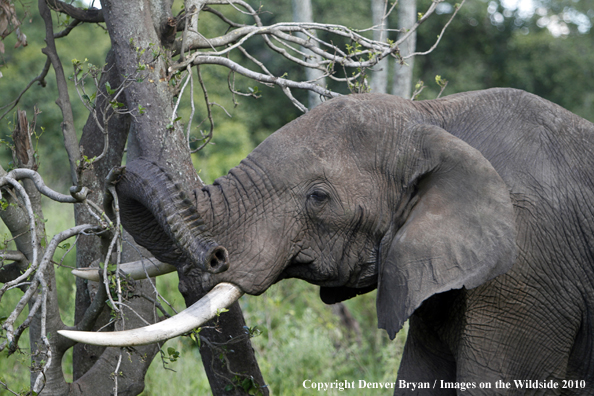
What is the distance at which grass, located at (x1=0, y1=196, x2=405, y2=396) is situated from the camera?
5.44 metres

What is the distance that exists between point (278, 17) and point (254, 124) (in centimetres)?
302

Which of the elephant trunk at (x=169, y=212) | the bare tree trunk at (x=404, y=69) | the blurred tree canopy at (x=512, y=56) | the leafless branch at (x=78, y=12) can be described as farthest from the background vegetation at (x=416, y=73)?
the elephant trunk at (x=169, y=212)

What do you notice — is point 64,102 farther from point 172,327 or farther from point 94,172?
point 172,327

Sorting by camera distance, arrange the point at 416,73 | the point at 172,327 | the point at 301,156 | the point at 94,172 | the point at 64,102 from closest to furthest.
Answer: the point at 172,327 < the point at 301,156 < the point at 64,102 < the point at 94,172 < the point at 416,73

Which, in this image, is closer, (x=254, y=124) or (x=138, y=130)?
(x=138, y=130)

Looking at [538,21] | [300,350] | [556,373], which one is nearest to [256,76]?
[556,373]

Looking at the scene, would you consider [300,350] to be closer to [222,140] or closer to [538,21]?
[222,140]

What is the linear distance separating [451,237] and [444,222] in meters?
0.06

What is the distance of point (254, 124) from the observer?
1819 cm

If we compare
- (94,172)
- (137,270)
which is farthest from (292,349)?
(137,270)

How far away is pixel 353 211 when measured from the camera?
275cm

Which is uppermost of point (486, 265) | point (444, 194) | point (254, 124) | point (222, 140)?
point (254, 124)

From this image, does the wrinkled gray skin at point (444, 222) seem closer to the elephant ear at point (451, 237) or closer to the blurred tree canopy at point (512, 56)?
the elephant ear at point (451, 237)

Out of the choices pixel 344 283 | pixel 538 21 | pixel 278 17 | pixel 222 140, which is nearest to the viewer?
pixel 344 283
